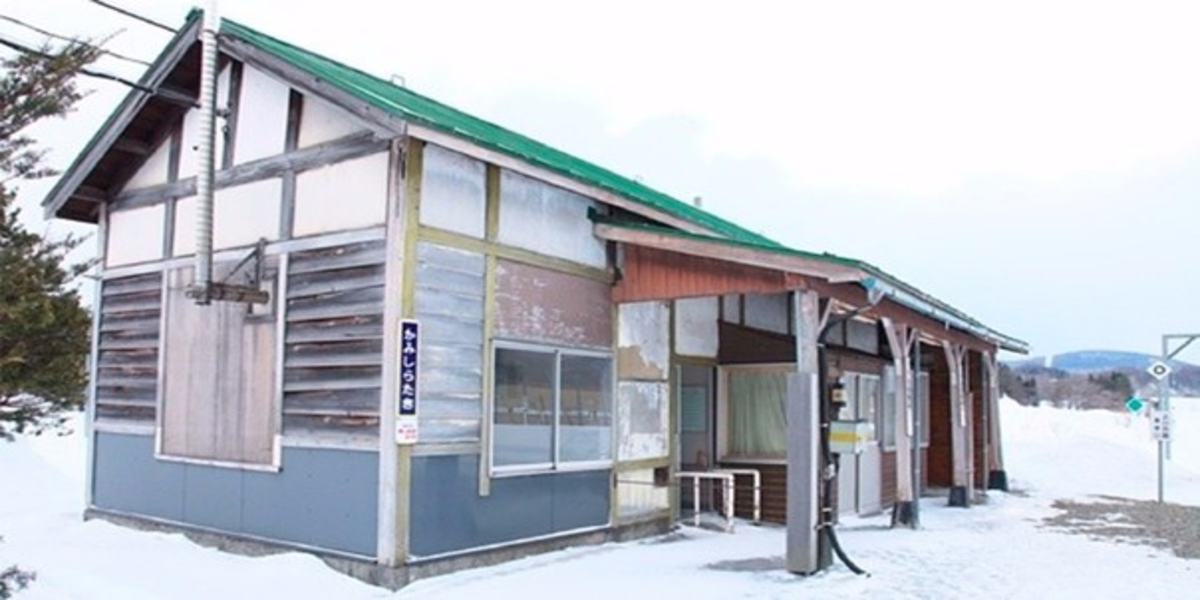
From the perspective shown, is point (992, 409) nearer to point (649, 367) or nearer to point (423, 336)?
point (649, 367)

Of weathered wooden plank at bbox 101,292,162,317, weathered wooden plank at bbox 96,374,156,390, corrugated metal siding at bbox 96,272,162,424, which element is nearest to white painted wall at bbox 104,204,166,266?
corrugated metal siding at bbox 96,272,162,424

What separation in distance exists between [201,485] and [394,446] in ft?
9.31

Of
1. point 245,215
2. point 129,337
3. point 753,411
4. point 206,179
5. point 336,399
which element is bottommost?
point 753,411

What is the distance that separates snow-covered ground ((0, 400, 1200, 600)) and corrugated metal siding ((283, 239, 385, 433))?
128 cm

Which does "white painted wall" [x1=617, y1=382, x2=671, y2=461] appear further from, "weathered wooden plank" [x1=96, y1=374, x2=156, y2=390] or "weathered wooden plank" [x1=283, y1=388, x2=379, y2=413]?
"weathered wooden plank" [x1=96, y1=374, x2=156, y2=390]

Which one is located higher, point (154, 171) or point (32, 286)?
point (154, 171)

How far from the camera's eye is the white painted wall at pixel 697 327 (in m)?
12.1

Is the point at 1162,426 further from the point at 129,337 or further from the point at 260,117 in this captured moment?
the point at 129,337

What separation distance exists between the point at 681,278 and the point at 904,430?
485 centimetres

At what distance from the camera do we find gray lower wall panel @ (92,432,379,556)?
27.1ft

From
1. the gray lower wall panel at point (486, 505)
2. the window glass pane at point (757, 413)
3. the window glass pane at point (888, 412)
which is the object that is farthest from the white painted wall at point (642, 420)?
the window glass pane at point (888, 412)

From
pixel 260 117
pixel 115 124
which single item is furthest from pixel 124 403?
pixel 260 117

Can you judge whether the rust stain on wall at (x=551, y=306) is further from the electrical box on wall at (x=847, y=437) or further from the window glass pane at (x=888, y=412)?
the window glass pane at (x=888, y=412)

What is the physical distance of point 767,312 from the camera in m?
14.0
